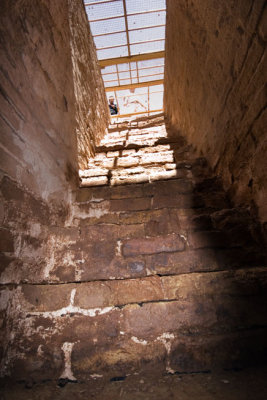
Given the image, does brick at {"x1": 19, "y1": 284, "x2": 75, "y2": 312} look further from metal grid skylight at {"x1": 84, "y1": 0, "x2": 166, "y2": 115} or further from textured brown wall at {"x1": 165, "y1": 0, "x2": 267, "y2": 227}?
metal grid skylight at {"x1": 84, "y1": 0, "x2": 166, "y2": 115}

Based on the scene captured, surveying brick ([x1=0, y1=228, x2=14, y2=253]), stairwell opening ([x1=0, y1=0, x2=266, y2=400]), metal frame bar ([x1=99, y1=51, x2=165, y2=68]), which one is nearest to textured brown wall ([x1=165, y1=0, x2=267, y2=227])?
stairwell opening ([x1=0, y1=0, x2=266, y2=400])

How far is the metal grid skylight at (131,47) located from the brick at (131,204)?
5.51m

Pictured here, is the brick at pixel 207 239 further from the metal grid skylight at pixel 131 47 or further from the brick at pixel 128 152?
the metal grid skylight at pixel 131 47

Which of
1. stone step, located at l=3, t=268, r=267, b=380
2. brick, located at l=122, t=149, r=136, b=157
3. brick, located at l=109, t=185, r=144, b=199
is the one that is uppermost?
brick, located at l=122, t=149, r=136, b=157

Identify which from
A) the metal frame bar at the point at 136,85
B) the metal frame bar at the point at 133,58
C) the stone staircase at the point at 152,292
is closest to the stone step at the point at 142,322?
the stone staircase at the point at 152,292

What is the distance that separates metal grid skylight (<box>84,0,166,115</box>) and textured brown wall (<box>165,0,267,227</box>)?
363 centimetres

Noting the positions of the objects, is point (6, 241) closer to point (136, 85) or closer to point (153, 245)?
point (153, 245)

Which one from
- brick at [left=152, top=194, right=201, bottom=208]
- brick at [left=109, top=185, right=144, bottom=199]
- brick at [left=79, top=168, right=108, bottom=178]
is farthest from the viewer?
brick at [left=79, top=168, right=108, bottom=178]

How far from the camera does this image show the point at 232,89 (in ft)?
4.55

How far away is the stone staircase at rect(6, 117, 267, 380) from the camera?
0.97m

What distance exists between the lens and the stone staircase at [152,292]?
97 centimetres

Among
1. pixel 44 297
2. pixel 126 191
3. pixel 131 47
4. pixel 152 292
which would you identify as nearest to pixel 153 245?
pixel 152 292

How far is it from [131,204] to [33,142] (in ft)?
2.90

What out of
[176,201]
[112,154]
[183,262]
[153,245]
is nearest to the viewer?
[183,262]
